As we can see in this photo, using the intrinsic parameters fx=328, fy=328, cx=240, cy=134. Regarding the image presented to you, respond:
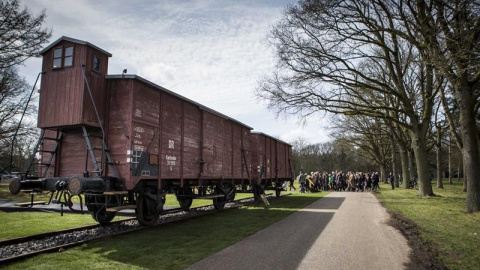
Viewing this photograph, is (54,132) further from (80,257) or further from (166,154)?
(80,257)

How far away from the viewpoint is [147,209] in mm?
9906

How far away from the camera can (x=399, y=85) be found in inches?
719

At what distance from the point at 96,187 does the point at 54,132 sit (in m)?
2.68

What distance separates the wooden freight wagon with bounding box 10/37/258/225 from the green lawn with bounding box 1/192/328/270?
41.1 inches

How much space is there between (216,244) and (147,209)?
345 cm

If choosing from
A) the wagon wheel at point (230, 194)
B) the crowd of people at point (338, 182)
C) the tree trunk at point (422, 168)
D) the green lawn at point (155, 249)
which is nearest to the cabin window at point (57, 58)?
the green lawn at point (155, 249)

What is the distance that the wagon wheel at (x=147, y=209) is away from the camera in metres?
9.52

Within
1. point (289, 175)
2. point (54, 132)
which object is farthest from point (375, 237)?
point (289, 175)

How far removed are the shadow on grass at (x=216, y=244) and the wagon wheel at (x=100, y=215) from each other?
4.94ft

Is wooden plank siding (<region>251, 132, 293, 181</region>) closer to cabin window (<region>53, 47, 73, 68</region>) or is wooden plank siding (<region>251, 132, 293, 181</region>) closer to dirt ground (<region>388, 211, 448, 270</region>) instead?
dirt ground (<region>388, 211, 448, 270</region>)

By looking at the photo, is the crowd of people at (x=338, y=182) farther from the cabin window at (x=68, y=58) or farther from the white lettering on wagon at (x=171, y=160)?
the cabin window at (x=68, y=58)

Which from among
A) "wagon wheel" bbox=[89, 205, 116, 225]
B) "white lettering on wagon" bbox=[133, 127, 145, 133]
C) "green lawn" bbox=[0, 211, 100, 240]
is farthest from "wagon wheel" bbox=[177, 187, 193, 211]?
"white lettering on wagon" bbox=[133, 127, 145, 133]

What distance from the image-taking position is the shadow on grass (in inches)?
234

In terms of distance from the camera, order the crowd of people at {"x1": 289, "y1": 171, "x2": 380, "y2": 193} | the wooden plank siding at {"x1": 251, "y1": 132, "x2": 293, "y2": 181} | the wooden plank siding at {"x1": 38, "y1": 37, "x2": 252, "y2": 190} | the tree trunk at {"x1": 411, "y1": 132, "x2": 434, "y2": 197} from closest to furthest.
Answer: the wooden plank siding at {"x1": 38, "y1": 37, "x2": 252, "y2": 190} → the tree trunk at {"x1": 411, "y1": 132, "x2": 434, "y2": 197} → the wooden plank siding at {"x1": 251, "y1": 132, "x2": 293, "y2": 181} → the crowd of people at {"x1": 289, "y1": 171, "x2": 380, "y2": 193}
